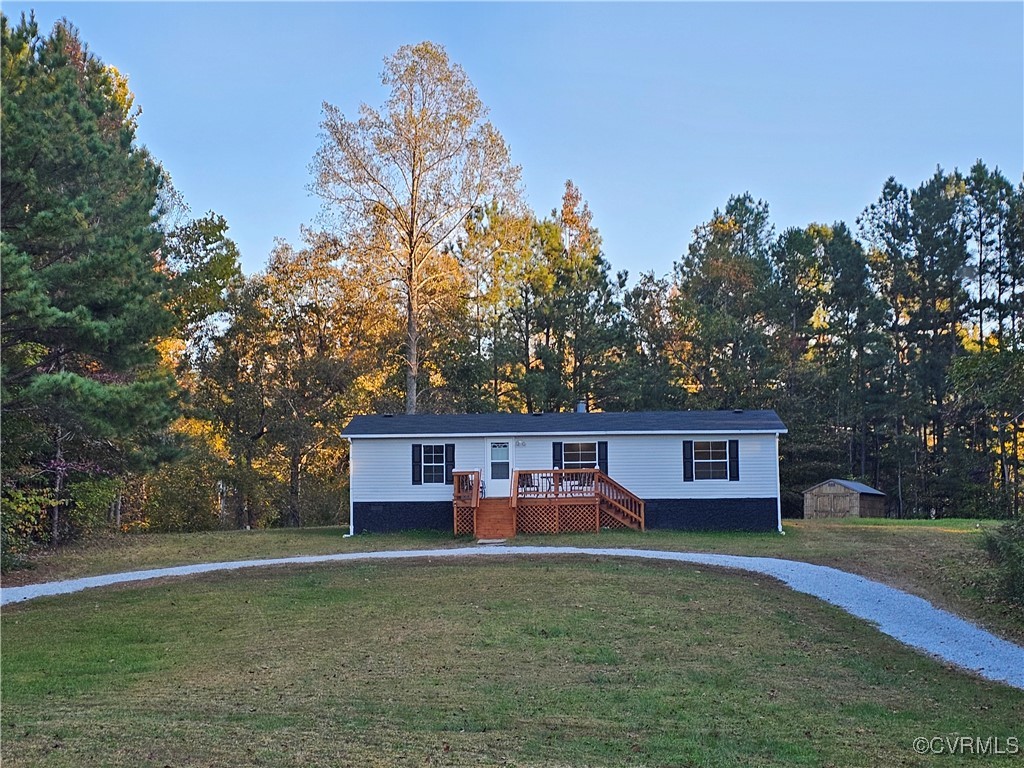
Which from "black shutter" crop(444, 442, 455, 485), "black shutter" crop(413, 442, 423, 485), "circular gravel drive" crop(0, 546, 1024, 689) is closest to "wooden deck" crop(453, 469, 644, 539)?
"black shutter" crop(444, 442, 455, 485)

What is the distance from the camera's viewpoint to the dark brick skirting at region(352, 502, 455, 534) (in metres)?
24.9

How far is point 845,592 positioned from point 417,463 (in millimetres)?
13295

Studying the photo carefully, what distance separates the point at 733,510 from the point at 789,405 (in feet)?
48.1

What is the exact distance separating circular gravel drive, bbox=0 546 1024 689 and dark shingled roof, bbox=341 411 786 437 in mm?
5250

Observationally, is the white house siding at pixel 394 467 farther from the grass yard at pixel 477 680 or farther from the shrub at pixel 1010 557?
the shrub at pixel 1010 557

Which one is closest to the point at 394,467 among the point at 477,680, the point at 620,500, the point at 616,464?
the point at 616,464

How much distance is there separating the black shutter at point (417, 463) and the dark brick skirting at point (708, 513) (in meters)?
5.92

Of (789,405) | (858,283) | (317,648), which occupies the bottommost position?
(317,648)

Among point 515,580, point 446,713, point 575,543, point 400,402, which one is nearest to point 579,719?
point 446,713

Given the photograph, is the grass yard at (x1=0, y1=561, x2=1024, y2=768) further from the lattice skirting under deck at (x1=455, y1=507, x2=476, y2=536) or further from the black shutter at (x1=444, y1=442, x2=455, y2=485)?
the black shutter at (x1=444, y1=442, x2=455, y2=485)

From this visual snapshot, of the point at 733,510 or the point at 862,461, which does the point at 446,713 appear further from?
the point at 862,461

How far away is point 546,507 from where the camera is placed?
23406mm

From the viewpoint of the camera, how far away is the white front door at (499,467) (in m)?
24.9

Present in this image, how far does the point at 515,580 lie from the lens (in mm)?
14906
